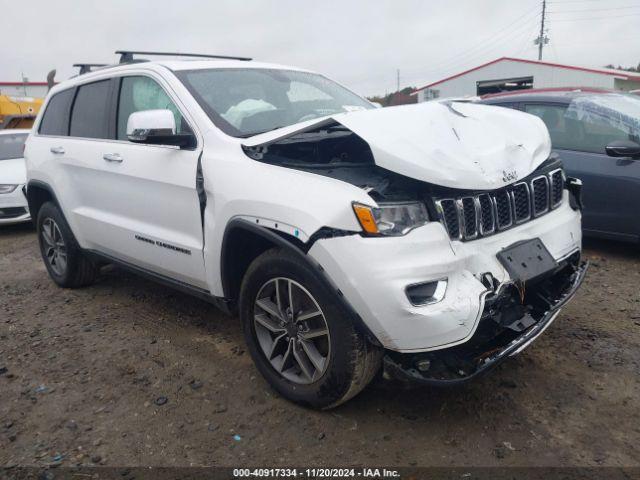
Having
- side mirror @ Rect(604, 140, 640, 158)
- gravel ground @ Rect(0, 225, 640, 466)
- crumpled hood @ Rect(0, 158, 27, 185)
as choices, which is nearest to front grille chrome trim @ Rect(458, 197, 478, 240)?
gravel ground @ Rect(0, 225, 640, 466)

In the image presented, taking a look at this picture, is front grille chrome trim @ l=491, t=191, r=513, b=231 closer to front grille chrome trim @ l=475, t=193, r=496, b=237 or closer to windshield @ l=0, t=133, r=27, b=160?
front grille chrome trim @ l=475, t=193, r=496, b=237

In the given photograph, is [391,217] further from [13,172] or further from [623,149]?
[13,172]

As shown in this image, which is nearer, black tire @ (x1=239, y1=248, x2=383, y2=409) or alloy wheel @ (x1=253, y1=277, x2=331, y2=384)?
black tire @ (x1=239, y1=248, x2=383, y2=409)

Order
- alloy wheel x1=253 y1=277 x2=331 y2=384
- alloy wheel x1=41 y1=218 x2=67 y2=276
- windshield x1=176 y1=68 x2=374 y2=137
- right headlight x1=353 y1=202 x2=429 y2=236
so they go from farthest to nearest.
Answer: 1. alloy wheel x1=41 y1=218 x2=67 y2=276
2. windshield x1=176 y1=68 x2=374 y2=137
3. alloy wheel x1=253 y1=277 x2=331 y2=384
4. right headlight x1=353 y1=202 x2=429 y2=236

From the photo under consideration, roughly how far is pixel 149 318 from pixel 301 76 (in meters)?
2.19

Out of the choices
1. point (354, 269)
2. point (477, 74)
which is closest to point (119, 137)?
point (354, 269)

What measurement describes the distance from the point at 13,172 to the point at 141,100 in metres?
5.77

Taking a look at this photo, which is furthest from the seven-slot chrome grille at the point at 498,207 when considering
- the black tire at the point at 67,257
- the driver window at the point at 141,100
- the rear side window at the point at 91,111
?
the black tire at the point at 67,257

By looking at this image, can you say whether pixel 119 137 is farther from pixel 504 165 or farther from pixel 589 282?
pixel 589 282

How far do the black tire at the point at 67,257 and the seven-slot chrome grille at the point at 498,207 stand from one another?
339cm

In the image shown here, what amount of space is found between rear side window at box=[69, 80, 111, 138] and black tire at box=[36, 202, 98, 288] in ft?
2.57

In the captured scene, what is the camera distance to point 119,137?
402cm

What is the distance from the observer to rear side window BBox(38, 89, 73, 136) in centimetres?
478

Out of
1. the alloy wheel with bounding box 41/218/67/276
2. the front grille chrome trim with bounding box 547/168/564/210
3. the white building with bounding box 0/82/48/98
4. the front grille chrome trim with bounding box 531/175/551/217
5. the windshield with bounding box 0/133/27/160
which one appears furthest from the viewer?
the white building with bounding box 0/82/48/98
